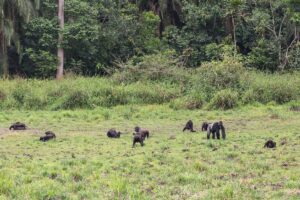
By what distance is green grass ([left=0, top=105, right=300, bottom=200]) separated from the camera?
8891mm

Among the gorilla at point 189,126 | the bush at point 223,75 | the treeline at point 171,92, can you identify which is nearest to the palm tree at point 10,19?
the treeline at point 171,92

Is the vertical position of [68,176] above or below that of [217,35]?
below

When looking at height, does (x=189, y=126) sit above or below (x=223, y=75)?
below

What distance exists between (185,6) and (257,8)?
499 centimetres

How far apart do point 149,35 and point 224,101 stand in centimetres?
1394

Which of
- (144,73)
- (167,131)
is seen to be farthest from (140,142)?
(144,73)

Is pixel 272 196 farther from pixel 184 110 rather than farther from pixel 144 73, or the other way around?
pixel 144 73

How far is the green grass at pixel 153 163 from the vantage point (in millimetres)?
8891

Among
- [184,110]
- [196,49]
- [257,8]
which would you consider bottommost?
[184,110]

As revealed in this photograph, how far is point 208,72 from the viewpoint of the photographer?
87.6 ft

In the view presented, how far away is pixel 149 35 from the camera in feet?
122

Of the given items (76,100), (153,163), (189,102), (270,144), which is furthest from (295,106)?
(153,163)

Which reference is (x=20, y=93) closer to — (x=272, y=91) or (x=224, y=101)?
(x=224, y=101)

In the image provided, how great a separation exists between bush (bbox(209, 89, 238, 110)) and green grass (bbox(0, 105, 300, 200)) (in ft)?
13.1
